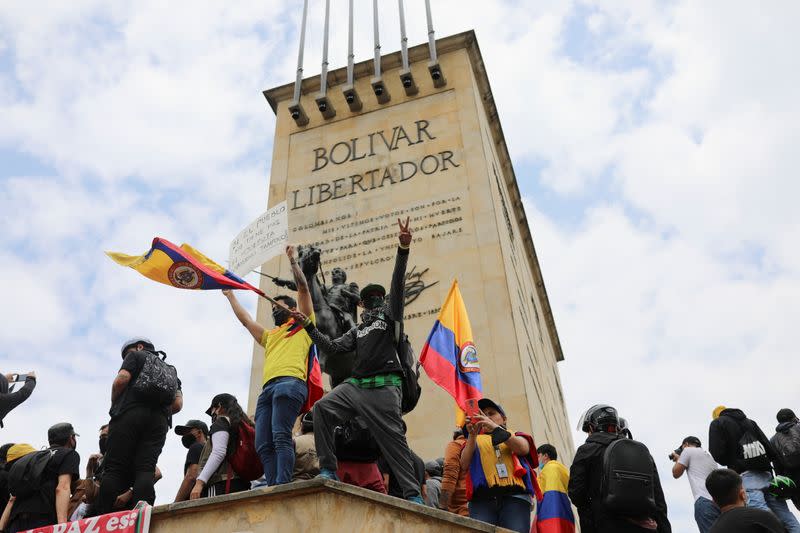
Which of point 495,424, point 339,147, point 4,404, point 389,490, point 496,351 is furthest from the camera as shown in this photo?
point 339,147

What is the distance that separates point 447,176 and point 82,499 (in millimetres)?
8104

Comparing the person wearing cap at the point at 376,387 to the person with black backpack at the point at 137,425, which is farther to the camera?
the person with black backpack at the point at 137,425

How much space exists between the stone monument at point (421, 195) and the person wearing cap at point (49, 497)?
537 centimetres

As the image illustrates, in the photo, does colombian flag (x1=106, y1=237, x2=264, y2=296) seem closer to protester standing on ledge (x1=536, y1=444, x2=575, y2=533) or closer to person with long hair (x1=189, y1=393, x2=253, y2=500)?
person with long hair (x1=189, y1=393, x2=253, y2=500)

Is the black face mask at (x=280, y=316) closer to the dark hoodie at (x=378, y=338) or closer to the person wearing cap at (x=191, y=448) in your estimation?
the dark hoodie at (x=378, y=338)

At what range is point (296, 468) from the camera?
5949 millimetres

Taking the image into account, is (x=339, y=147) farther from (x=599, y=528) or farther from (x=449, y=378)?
(x=599, y=528)

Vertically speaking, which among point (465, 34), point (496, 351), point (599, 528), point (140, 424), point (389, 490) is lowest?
point (599, 528)

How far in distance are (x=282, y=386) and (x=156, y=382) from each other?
96cm

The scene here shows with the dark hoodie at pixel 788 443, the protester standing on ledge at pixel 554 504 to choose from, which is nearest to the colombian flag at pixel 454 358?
the protester standing on ledge at pixel 554 504

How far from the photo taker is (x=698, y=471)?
6.97 m

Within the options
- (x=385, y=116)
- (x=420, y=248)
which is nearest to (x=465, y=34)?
(x=385, y=116)

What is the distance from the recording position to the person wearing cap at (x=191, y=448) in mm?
6137

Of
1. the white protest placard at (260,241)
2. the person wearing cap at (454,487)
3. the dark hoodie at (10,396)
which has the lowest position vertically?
the person wearing cap at (454,487)
